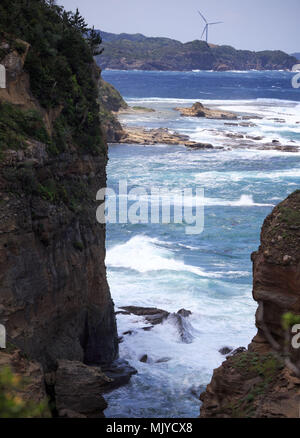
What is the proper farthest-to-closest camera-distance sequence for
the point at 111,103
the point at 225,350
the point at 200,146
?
the point at 111,103 < the point at 200,146 < the point at 225,350

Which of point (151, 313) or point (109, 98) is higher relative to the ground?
point (109, 98)

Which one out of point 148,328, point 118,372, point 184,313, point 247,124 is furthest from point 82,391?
point 247,124

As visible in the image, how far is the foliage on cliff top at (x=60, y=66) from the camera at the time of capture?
1838 centimetres

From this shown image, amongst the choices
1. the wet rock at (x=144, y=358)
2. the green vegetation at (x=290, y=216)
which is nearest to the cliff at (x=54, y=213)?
the wet rock at (x=144, y=358)

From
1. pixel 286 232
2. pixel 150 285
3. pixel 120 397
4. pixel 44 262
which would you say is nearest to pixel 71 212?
pixel 44 262

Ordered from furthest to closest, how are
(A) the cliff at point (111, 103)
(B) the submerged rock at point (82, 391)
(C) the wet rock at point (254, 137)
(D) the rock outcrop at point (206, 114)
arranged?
(D) the rock outcrop at point (206, 114) < (C) the wet rock at point (254, 137) < (A) the cliff at point (111, 103) < (B) the submerged rock at point (82, 391)

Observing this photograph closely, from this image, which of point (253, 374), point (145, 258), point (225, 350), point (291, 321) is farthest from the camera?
point (145, 258)

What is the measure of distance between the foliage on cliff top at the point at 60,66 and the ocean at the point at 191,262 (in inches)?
300

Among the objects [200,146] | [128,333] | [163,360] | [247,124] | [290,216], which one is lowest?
[163,360]

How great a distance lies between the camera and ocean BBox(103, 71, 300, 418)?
20.9 meters

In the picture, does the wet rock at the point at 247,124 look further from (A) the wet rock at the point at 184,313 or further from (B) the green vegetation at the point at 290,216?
(B) the green vegetation at the point at 290,216

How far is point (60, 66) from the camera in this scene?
1966 cm

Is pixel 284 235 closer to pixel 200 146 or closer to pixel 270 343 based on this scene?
pixel 270 343

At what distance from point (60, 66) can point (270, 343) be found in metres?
11.4
